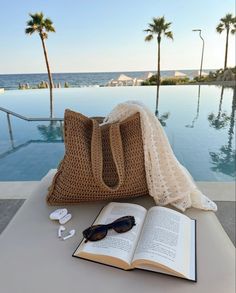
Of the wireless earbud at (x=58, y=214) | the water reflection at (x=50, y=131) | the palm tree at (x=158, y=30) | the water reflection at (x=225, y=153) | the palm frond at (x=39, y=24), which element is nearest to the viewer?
the wireless earbud at (x=58, y=214)

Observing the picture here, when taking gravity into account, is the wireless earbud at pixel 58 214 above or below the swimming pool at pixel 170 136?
above

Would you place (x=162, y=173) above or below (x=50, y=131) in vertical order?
above

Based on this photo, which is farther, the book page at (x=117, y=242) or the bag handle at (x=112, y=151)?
the bag handle at (x=112, y=151)

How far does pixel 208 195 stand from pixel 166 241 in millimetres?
1312

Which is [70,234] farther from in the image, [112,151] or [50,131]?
[50,131]

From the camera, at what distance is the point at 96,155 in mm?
1002

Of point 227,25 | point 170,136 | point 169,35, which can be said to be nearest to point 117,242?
point 170,136

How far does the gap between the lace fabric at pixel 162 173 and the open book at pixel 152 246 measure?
132 mm

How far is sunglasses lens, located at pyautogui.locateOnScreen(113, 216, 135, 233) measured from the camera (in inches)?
31.6

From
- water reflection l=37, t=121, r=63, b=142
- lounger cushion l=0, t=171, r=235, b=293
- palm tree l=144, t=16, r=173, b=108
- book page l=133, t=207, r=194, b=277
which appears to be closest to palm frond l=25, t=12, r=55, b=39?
palm tree l=144, t=16, r=173, b=108

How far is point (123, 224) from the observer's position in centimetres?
82

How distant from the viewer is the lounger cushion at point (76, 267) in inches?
25.2

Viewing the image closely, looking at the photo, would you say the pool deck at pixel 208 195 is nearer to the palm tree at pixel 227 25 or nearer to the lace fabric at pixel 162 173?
the lace fabric at pixel 162 173

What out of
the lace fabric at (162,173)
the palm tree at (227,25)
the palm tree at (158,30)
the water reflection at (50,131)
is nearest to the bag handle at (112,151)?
the lace fabric at (162,173)
